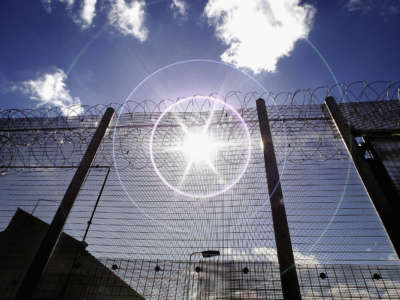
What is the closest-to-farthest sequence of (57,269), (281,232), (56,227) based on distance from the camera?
(281,232) < (56,227) < (57,269)

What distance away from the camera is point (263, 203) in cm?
361

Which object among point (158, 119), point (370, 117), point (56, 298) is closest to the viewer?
point (56, 298)

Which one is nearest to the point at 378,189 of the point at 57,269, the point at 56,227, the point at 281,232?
the point at 281,232

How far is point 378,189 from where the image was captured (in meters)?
Result: 2.40

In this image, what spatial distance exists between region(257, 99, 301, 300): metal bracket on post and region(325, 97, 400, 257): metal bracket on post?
1041 millimetres

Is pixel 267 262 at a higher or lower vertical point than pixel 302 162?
lower

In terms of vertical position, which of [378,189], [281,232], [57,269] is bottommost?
[57,269]

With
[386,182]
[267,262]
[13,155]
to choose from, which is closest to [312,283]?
[267,262]

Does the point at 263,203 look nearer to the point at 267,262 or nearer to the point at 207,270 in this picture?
the point at 267,262

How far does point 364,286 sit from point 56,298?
4.17m

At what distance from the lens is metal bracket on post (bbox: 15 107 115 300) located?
8.28 feet

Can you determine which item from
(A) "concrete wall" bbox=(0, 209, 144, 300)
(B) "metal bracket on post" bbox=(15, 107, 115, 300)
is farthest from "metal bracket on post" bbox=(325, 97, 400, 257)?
(B) "metal bracket on post" bbox=(15, 107, 115, 300)

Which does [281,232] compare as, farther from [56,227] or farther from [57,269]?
[57,269]

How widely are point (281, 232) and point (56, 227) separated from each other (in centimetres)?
307
